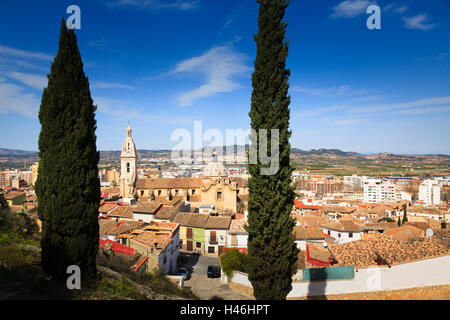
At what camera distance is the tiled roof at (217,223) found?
3219 centimetres

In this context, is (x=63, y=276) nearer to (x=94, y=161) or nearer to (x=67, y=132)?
(x=94, y=161)

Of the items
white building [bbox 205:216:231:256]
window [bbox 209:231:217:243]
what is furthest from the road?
window [bbox 209:231:217:243]

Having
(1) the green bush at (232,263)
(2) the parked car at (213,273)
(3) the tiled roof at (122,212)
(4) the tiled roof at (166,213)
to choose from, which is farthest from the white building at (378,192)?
(1) the green bush at (232,263)

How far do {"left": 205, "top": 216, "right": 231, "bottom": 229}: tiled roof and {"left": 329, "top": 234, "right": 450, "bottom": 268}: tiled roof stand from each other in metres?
12.8

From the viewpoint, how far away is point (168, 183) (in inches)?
2147

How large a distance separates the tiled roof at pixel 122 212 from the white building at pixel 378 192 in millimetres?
109134

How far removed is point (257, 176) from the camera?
953 centimetres

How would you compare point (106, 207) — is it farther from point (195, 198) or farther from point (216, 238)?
point (195, 198)

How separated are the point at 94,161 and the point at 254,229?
6215 millimetres

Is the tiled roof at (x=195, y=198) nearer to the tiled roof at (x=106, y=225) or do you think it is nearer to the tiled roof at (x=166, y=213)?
the tiled roof at (x=166, y=213)

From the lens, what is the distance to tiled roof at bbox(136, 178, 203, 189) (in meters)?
53.6

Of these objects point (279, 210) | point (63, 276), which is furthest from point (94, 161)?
point (279, 210)

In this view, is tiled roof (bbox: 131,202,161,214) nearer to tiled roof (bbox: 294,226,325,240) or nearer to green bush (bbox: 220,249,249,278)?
green bush (bbox: 220,249,249,278)

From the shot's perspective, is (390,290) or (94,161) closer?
(94,161)
